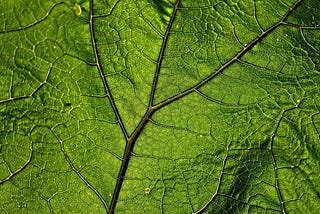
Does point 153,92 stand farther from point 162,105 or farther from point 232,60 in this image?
point 232,60

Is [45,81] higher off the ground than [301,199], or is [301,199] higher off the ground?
[45,81]

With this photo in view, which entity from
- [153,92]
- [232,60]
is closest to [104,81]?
[153,92]

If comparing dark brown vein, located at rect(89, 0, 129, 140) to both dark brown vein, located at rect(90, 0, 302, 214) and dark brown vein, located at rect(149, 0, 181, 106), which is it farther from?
dark brown vein, located at rect(149, 0, 181, 106)

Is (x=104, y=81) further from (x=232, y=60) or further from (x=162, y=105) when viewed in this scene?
(x=232, y=60)

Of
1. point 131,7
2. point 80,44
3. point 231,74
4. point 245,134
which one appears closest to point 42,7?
point 80,44

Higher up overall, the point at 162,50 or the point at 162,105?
the point at 162,50

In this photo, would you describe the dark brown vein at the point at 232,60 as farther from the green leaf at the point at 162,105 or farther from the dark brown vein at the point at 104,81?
the dark brown vein at the point at 104,81

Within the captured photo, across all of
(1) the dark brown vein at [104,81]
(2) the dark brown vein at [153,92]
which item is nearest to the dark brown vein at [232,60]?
(2) the dark brown vein at [153,92]

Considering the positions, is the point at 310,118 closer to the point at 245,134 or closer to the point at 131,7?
the point at 245,134
